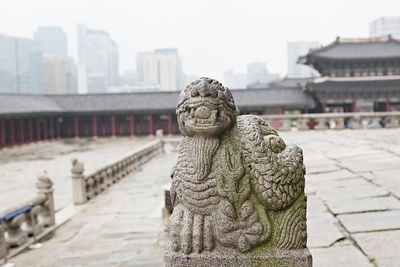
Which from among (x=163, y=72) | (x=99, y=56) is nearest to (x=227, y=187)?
(x=163, y=72)

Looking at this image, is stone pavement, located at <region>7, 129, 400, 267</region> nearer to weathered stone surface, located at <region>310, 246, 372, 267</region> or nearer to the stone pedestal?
weathered stone surface, located at <region>310, 246, 372, 267</region>

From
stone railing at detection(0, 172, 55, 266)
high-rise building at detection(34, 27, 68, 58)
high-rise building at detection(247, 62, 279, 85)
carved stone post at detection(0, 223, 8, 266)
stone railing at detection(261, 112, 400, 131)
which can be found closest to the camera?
carved stone post at detection(0, 223, 8, 266)

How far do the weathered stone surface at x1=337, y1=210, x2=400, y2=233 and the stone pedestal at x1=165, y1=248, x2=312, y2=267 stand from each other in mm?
1732

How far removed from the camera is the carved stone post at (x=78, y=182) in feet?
28.9

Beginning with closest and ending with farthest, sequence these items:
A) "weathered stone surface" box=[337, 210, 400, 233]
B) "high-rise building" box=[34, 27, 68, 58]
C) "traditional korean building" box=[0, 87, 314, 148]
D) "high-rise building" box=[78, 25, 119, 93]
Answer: "weathered stone surface" box=[337, 210, 400, 233] < "traditional korean building" box=[0, 87, 314, 148] < "high-rise building" box=[78, 25, 119, 93] < "high-rise building" box=[34, 27, 68, 58]

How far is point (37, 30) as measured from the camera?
152 m

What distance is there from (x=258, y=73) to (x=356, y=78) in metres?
99.5

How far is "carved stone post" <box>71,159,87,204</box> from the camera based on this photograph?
880 cm

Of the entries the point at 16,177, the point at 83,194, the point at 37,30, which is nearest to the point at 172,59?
the point at 37,30

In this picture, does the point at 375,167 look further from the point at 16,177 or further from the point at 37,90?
the point at 37,90

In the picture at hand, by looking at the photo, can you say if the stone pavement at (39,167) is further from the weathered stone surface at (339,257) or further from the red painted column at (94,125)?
the weathered stone surface at (339,257)

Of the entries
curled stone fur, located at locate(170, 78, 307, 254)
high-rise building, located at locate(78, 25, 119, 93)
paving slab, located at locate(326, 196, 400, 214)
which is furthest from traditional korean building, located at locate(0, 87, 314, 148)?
high-rise building, located at locate(78, 25, 119, 93)

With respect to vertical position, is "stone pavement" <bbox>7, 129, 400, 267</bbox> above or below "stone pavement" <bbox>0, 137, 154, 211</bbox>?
above

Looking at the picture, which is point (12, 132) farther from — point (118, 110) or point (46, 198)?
point (46, 198)
